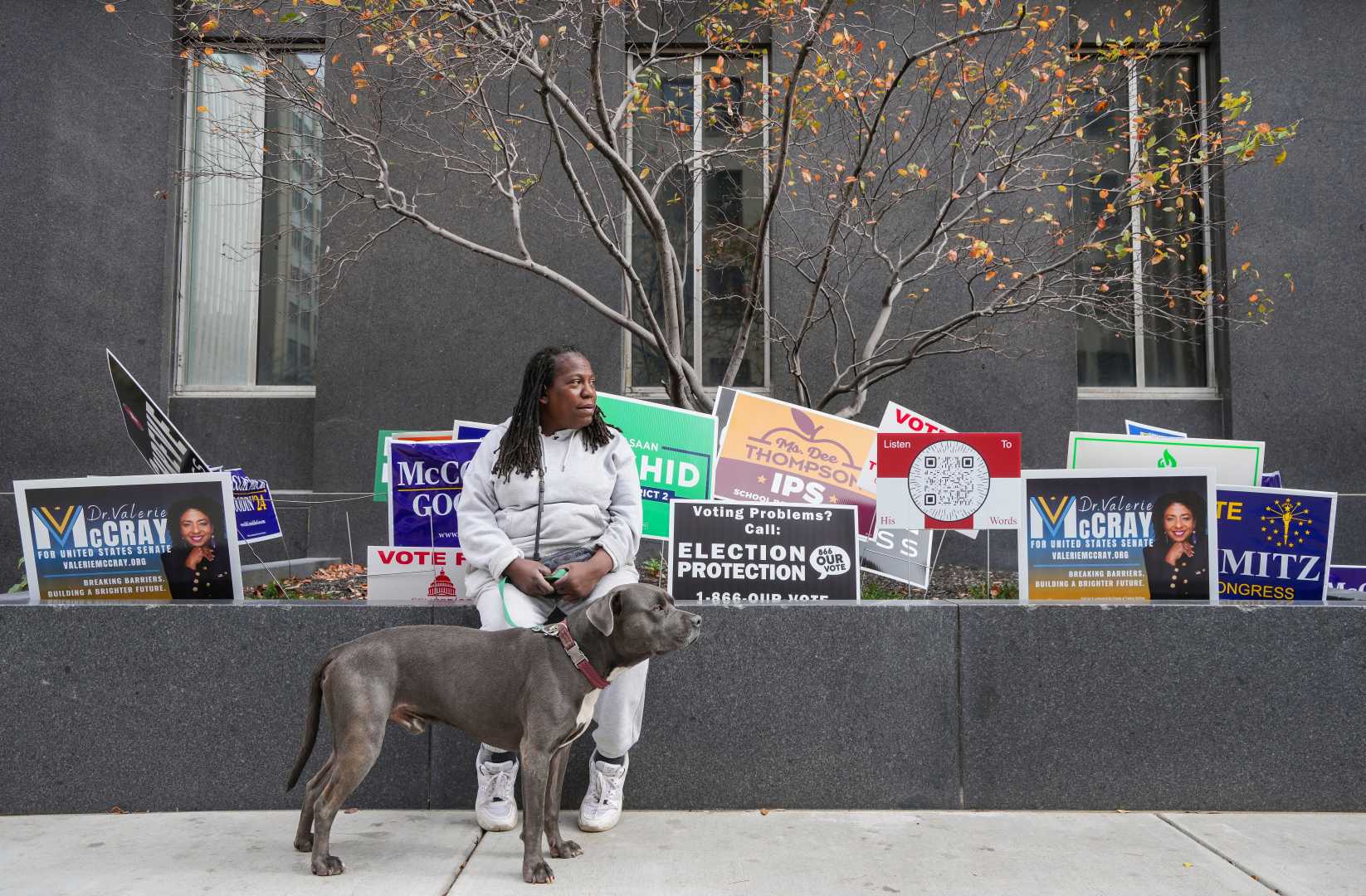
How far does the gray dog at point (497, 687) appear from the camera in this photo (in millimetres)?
3795

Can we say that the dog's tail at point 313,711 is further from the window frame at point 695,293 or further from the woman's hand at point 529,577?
the window frame at point 695,293

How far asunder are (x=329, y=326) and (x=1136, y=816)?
7323mm

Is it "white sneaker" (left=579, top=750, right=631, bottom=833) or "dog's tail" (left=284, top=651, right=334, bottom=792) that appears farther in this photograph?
"white sneaker" (left=579, top=750, right=631, bottom=833)

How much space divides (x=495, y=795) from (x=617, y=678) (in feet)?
2.64

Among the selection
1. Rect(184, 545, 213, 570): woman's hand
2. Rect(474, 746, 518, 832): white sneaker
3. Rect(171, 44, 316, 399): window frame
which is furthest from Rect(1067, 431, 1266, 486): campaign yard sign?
Rect(171, 44, 316, 399): window frame

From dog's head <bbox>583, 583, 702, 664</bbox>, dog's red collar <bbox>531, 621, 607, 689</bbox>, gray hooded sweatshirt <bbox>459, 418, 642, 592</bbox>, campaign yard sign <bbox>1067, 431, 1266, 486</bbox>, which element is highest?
campaign yard sign <bbox>1067, 431, 1266, 486</bbox>

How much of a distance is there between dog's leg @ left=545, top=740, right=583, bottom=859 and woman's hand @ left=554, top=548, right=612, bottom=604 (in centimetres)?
62

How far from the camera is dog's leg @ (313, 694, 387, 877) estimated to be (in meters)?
3.79

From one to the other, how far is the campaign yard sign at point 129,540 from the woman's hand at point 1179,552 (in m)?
4.47

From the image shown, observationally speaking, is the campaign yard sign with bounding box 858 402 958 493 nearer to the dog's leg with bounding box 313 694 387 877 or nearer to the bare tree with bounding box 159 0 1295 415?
the bare tree with bounding box 159 0 1295 415

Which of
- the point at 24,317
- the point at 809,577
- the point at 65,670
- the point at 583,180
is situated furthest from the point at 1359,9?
the point at 24,317

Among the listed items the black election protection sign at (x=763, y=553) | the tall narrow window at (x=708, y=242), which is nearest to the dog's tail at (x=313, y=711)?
the black election protection sign at (x=763, y=553)

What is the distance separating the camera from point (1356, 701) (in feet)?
15.5

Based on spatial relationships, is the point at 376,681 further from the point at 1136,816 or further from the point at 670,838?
the point at 1136,816
